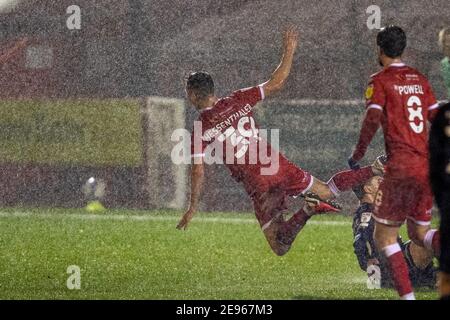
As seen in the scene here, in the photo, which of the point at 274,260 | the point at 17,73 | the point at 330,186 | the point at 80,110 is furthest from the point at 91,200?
the point at 330,186

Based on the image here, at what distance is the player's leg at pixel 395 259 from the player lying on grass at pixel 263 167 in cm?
218

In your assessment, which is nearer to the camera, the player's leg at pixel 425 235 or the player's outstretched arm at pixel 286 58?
the player's leg at pixel 425 235

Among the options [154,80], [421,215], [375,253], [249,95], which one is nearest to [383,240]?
[421,215]

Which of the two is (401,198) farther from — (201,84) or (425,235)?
(201,84)

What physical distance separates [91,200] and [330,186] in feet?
31.4

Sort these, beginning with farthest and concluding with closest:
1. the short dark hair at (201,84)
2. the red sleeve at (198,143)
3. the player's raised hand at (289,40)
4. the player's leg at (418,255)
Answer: the player's raised hand at (289,40) < the short dark hair at (201,84) < the red sleeve at (198,143) < the player's leg at (418,255)

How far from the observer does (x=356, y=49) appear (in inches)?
916

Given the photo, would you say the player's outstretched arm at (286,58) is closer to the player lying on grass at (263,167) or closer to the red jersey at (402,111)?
the player lying on grass at (263,167)

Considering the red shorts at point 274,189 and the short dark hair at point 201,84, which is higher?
the short dark hair at point 201,84

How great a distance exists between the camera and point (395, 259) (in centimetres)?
884

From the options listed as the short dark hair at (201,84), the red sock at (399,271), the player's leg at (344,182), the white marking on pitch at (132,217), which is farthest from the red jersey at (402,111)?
the white marking on pitch at (132,217)

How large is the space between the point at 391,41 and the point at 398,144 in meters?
0.76

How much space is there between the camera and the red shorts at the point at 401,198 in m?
8.86

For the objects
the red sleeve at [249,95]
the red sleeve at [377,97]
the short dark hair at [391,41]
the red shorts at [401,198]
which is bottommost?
the red shorts at [401,198]
